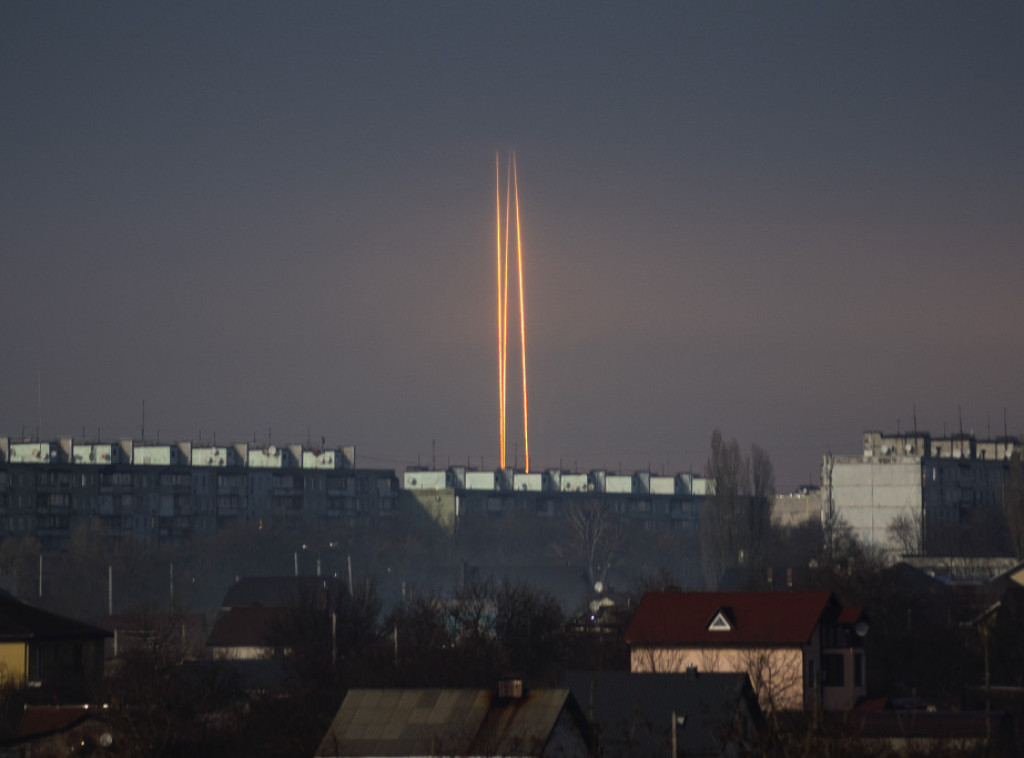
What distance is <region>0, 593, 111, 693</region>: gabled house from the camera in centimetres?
4666

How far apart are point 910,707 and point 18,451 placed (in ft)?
342

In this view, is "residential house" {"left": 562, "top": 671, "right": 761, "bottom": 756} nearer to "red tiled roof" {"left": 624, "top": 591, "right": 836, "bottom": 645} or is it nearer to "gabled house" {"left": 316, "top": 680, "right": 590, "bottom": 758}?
"gabled house" {"left": 316, "top": 680, "right": 590, "bottom": 758}

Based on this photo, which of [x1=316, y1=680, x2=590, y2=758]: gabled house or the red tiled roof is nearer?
[x1=316, y1=680, x2=590, y2=758]: gabled house

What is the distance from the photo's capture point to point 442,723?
98.1 ft

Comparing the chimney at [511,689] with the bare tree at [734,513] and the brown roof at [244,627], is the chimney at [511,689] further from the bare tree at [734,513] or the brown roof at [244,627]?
the bare tree at [734,513]

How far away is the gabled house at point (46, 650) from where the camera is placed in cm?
4666

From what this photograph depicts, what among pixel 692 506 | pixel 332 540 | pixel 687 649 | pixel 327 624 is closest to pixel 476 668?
pixel 687 649

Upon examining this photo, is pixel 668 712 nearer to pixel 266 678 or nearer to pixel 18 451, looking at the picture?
pixel 266 678

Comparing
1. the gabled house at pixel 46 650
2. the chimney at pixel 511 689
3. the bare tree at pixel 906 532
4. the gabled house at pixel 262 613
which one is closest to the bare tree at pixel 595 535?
the bare tree at pixel 906 532

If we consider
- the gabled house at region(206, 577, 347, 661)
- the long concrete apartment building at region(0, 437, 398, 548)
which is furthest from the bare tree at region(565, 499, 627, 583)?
the gabled house at region(206, 577, 347, 661)

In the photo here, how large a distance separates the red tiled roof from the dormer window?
0.03 m

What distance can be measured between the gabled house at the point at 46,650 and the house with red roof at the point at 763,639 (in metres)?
14.8

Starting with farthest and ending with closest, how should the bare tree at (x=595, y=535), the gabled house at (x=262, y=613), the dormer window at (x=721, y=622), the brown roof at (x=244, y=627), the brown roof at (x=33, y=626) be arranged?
the bare tree at (x=595, y=535) < the brown roof at (x=244, y=627) < the gabled house at (x=262, y=613) < the brown roof at (x=33, y=626) < the dormer window at (x=721, y=622)

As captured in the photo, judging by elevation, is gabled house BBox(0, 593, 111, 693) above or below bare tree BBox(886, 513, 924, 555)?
above
